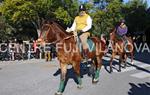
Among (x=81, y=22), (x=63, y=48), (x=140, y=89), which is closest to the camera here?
(x=63, y=48)

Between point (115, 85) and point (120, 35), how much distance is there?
5.29 meters

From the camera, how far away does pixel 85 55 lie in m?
13.4

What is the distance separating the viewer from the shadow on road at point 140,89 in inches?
479

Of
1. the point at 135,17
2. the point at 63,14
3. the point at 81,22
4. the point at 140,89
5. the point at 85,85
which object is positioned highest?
the point at 135,17

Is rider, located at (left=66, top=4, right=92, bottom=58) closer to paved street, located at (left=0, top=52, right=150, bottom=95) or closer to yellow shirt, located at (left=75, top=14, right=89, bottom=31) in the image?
yellow shirt, located at (left=75, top=14, right=89, bottom=31)

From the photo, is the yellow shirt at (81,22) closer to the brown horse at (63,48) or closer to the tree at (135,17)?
the brown horse at (63,48)

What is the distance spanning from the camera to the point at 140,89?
13.0 m

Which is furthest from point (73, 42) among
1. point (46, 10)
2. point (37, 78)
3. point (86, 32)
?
point (46, 10)

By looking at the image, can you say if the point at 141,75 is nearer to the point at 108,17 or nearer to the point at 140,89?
the point at 140,89

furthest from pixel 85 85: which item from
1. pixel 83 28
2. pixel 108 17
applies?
pixel 108 17

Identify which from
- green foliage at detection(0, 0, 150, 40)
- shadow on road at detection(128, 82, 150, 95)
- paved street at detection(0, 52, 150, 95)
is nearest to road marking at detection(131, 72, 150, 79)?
paved street at detection(0, 52, 150, 95)

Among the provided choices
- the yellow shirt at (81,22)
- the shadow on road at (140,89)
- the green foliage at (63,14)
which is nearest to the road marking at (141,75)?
the shadow on road at (140,89)

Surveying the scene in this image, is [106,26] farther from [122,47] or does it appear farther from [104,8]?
[122,47]

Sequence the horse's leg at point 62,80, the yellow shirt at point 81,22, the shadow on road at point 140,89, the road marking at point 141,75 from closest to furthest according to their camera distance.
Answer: the horse's leg at point 62,80 → the shadow on road at point 140,89 → the yellow shirt at point 81,22 → the road marking at point 141,75
